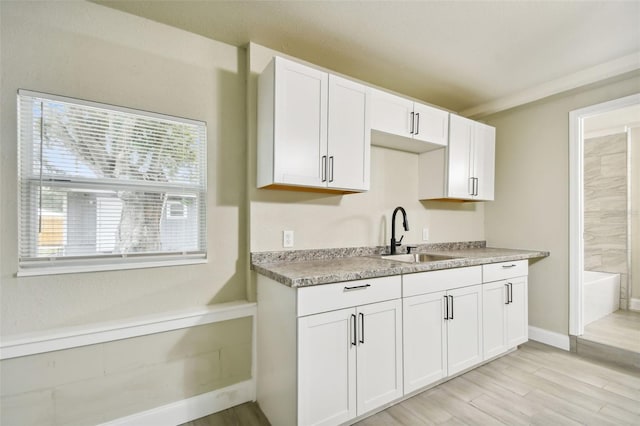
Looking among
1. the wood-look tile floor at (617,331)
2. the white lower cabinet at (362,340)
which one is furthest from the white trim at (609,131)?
the white lower cabinet at (362,340)

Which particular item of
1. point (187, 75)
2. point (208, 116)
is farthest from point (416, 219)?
point (187, 75)

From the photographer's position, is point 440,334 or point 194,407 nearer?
point 194,407

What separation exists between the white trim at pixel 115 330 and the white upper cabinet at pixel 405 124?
65.7 inches

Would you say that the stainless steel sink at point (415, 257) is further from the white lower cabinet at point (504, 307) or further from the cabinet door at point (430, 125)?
the cabinet door at point (430, 125)

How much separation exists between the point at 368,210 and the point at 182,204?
4.92ft

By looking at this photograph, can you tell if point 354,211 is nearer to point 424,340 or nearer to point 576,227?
point 424,340

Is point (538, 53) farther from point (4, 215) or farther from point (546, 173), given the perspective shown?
point (4, 215)

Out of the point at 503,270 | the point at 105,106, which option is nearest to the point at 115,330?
the point at 105,106

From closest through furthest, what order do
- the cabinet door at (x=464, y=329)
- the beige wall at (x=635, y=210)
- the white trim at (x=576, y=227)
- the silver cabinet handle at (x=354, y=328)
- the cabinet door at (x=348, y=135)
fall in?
the silver cabinet handle at (x=354, y=328)
the cabinet door at (x=348, y=135)
the cabinet door at (x=464, y=329)
the white trim at (x=576, y=227)
the beige wall at (x=635, y=210)

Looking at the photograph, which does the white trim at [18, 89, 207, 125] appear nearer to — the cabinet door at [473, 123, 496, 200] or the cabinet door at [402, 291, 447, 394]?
the cabinet door at [402, 291, 447, 394]

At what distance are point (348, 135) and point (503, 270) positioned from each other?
5.88ft

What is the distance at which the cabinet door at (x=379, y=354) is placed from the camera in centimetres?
172

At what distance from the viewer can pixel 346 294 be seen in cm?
167

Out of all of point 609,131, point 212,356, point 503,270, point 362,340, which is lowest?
point 212,356
